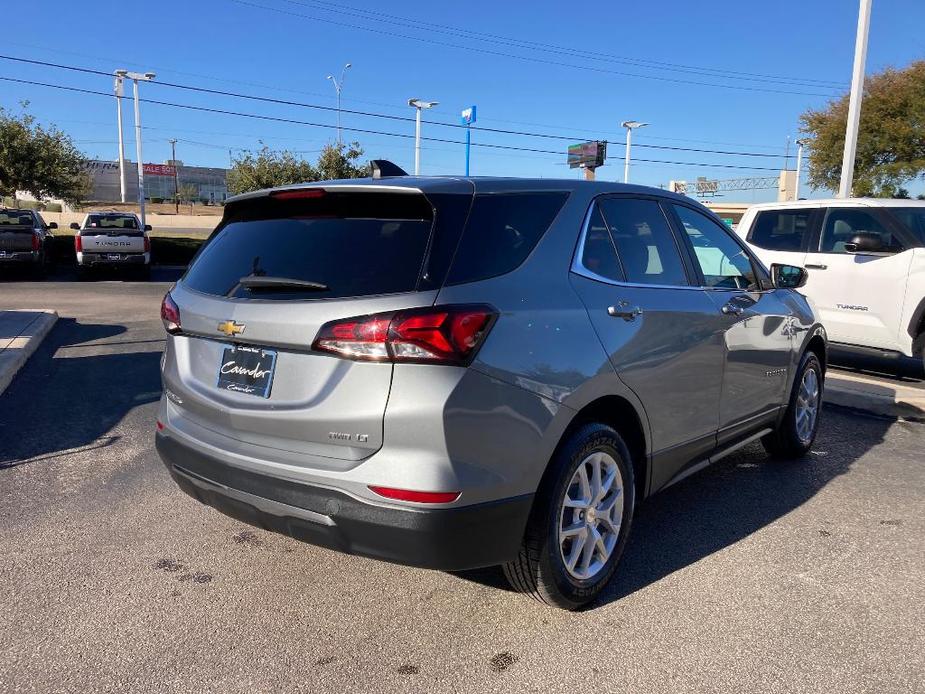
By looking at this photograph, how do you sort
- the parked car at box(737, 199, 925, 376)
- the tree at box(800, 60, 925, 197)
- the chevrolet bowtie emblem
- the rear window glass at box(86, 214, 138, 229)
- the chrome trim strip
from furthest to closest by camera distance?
the tree at box(800, 60, 925, 197) → the rear window glass at box(86, 214, 138, 229) → the parked car at box(737, 199, 925, 376) → the chevrolet bowtie emblem → the chrome trim strip

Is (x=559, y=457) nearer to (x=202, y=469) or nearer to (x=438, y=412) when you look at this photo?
(x=438, y=412)

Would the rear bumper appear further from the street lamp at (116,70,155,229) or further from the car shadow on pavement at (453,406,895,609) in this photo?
the street lamp at (116,70,155,229)

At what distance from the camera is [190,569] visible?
11.6 feet

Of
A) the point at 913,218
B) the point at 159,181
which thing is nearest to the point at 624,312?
the point at 913,218

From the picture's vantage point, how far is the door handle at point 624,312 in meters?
3.25

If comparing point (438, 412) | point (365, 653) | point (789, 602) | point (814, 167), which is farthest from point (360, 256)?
point (814, 167)

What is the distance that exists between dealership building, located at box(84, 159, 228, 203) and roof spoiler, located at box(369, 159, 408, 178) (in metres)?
90.3

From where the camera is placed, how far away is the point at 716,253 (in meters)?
4.46

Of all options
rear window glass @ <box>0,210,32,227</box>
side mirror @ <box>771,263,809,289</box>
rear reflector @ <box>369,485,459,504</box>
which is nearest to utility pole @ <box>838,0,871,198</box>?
side mirror @ <box>771,263,809,289</box>

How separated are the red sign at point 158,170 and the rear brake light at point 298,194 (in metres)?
113

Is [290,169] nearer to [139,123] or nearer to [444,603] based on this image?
[139,123]

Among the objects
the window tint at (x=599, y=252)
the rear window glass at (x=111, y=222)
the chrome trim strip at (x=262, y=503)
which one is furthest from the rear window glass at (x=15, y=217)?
the window tint at (x=599, y=252)

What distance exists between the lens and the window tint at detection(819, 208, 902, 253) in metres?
7.98

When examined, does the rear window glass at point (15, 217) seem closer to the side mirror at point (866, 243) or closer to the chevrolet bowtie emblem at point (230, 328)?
the side mirror at point (866, 243)
